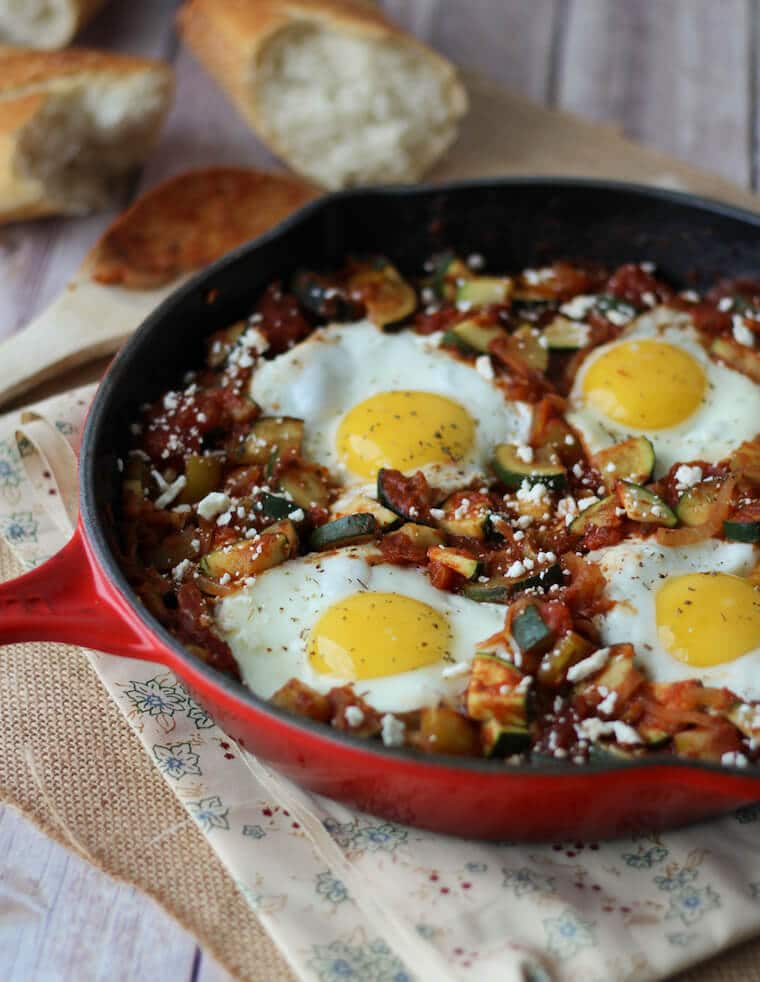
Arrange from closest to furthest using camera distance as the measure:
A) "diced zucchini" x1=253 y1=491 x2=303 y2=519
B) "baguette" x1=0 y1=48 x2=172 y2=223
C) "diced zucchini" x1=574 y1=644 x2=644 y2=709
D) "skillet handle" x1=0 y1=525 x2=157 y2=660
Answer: "skillet handle" x1=0 y1=525 x2=157 y2=660 → "diced zucchini" x1=574 y1=644 x2=644 y2=709 → "diced zucchini" x1=253 y1=491 x2=303 y2=519 → "baguette" x1=0 y1=48 x2=172 y2=223

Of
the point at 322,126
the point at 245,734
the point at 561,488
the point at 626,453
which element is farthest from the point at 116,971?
the point at 322,126

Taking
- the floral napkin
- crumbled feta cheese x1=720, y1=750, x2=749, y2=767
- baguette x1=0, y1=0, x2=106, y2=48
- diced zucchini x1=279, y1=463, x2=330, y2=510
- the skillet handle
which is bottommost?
the floral napkin

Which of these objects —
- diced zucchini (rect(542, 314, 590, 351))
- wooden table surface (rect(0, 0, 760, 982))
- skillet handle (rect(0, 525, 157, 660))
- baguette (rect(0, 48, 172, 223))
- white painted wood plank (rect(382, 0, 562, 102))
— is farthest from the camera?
white painted wood plank (rect(382, 0, 562, 102))

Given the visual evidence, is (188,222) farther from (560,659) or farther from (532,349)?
(560,659)

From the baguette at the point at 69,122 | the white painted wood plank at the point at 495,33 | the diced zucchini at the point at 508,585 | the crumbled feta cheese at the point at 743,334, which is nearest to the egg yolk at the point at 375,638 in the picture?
the diced zucchini at the point at 508,585

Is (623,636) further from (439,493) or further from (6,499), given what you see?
(6,499)

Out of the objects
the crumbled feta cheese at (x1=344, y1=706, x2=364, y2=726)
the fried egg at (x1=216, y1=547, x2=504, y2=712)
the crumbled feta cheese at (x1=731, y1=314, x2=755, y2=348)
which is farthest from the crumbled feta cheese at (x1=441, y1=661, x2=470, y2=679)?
the crumbled feta cheese at (x1=731, y1=314, x2=755, y2=348)

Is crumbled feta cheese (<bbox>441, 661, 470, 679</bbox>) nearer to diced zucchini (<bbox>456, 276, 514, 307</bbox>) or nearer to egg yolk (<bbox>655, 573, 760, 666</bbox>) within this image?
egg yolk (<bbox>655, 573, 760, 666</bbox>)
